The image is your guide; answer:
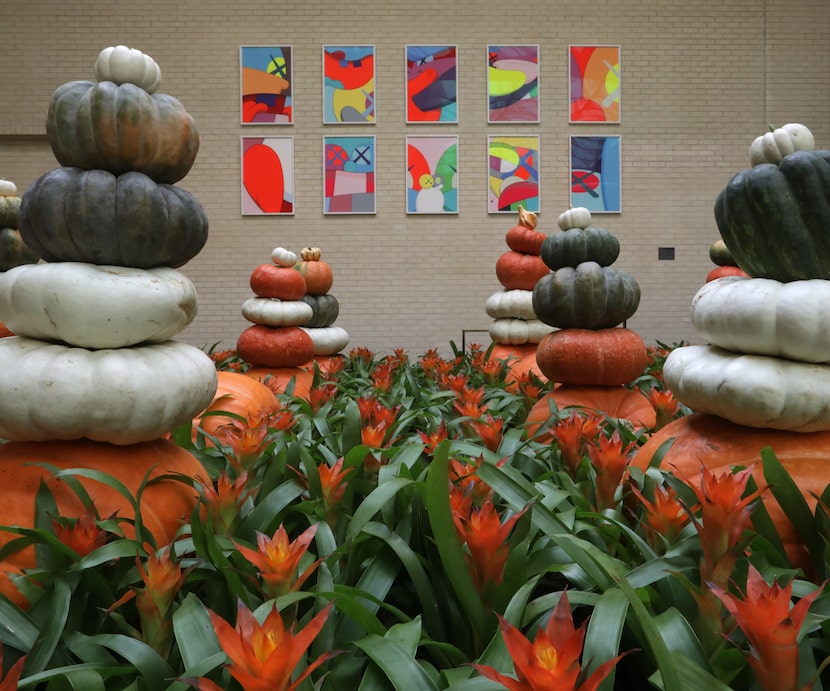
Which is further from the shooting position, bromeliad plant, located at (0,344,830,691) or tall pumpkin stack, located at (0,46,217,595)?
tall pumpkin stack, located at (0,46,217,595)

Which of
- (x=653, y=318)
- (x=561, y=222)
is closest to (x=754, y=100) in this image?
(x=653, y=318)

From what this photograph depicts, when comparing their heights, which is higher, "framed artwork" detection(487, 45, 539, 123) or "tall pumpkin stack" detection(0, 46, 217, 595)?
"framed artwork" detection(487, 45, 539, 123)

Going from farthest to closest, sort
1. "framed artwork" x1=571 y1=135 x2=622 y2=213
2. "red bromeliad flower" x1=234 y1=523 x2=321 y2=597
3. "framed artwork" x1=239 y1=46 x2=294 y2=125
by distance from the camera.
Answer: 1. "framed artwork" x1=571 y1=135 x2=622 y2=213
2. "framed artwork" x1=239 y1=46 x2=294 y2=125
3. "red bromeliad flower" x1=234 y1=523 x2=321 y2=597

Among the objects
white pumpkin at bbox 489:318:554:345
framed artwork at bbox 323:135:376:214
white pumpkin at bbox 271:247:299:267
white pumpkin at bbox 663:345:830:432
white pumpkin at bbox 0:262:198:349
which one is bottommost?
white pumpkin at bbox 663:345:830:432

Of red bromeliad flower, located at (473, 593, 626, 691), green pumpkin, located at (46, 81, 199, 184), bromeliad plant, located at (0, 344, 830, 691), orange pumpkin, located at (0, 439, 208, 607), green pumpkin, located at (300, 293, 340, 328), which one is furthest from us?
green pumpkin, located at (300, 293, 340, 328)

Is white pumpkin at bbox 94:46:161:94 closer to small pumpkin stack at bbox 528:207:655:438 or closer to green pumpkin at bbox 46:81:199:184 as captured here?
green pumpkin at bbox 46:81:199:184

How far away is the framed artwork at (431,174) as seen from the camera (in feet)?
24.2

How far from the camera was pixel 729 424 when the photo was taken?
1.39 m

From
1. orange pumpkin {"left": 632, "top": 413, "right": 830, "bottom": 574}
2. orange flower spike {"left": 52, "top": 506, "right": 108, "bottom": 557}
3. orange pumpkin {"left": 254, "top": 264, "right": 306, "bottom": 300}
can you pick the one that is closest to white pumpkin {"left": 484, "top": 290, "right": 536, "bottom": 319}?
orange pumpkin {"left": 254, "top": 264, "right": 306, "bottom": 300}

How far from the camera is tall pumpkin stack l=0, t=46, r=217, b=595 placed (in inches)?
46.8

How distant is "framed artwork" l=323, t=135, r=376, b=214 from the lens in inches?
289

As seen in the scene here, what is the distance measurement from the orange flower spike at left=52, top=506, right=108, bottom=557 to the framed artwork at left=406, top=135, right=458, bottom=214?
6578 millimetres

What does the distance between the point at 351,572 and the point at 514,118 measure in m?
6.97

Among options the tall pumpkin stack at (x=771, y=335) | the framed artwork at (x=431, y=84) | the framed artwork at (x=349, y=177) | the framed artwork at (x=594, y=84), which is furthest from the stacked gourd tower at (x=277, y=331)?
the framed artwork at (x=594, y=84)
